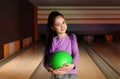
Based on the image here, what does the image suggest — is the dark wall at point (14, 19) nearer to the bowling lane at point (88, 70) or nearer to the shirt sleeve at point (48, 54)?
the bowling lane at point (88, 70)

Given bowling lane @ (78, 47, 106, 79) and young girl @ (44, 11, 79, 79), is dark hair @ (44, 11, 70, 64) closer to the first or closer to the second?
young girl @ (44, 11, 79, 79)

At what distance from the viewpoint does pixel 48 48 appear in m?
1.88

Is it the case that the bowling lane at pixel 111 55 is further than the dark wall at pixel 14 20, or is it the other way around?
the dark wall at pixel 14 20

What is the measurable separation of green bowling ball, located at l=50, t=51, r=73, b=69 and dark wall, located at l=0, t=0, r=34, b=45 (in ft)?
11.3

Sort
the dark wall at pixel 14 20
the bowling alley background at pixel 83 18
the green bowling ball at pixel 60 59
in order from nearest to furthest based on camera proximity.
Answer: the green bowling ball at pixel 60 59
the dark wall at pixel 14 20
the bowling alley background at pixel 83 18

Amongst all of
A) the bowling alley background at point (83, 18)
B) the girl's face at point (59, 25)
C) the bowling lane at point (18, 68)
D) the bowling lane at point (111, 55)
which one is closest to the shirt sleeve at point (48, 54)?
the girl's face at point (59, 25)

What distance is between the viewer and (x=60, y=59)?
180cm

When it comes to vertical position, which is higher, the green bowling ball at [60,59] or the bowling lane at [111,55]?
the green bowling ball at [60,59]

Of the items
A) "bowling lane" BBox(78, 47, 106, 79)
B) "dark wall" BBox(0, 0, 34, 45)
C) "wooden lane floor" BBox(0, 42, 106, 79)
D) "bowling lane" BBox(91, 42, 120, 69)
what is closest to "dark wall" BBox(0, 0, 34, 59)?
"dark wall" BBox(0, 0, 34, 45)

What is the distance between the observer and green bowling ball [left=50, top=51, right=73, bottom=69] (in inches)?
70.4

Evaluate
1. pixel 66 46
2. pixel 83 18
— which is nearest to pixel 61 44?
pixel 66 46

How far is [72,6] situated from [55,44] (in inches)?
305

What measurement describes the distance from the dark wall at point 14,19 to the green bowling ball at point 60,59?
3.44m

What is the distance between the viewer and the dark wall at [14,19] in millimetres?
5258
